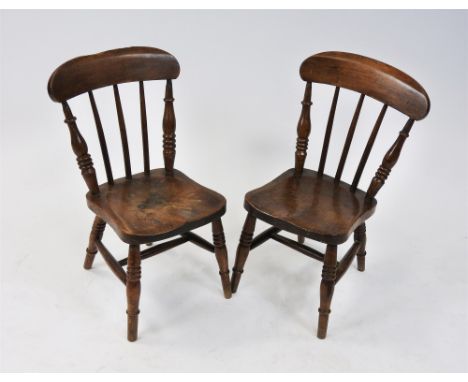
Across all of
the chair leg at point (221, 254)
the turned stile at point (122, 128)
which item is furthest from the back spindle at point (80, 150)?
the chair leg at point (221, 254)

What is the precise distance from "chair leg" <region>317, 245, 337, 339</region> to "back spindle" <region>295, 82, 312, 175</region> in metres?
0.59

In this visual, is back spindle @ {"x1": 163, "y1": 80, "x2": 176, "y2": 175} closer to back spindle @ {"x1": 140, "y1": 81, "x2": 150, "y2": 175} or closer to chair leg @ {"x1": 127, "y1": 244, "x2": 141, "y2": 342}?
back spindle @ {"x1": 140, "y1": 81, "x2": 150, "y2": 175}

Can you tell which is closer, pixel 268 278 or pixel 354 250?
pixel 354 250

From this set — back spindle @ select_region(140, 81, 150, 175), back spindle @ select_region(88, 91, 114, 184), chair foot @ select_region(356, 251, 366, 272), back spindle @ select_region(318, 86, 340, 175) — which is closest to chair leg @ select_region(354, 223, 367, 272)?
chair foot @ select_region(356, 251, 366, 272)

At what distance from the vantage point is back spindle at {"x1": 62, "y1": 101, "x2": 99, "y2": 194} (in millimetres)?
2820

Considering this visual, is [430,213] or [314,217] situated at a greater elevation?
[314,217]

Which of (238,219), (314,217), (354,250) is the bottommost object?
(238,219)

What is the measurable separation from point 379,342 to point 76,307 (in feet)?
4.73

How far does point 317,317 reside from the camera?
3131 millimetres

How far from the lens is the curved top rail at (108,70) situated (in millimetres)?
2816

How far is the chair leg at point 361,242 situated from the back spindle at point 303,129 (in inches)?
16.3

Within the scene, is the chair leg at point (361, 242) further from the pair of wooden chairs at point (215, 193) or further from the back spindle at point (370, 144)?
the back spindle at point (370, 144)
